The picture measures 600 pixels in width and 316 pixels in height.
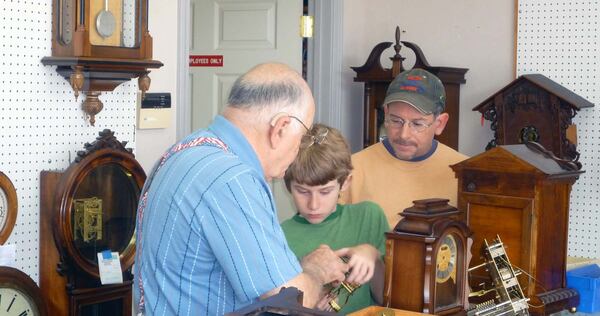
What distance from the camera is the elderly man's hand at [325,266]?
220cm

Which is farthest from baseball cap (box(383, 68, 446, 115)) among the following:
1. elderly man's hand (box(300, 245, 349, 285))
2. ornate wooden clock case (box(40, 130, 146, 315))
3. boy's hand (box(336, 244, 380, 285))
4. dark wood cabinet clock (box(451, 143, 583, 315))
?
elderly man's hand (box(300, 245, 349, 285))

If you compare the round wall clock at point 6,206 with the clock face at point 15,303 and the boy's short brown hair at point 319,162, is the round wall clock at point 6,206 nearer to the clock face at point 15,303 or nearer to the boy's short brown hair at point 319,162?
the clock face at point 15,303

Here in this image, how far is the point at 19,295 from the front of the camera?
9.79 feet

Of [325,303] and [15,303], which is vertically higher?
[325,303]

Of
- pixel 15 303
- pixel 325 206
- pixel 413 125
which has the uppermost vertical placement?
pixel 413 125

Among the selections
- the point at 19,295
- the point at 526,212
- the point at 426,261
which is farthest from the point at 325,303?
the point at 19,295

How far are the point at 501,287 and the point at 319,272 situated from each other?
64 cm

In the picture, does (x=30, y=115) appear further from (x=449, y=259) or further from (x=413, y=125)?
(x=449, y=259)

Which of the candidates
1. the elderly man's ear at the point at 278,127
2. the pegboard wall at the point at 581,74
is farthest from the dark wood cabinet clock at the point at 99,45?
the pegboard wall at the point at 581,74

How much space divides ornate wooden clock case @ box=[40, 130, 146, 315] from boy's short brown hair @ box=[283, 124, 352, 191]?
0.86 m

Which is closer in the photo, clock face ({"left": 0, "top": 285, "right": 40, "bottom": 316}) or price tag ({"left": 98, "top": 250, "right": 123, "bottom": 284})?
clock face ({"left": 0, "top": 285, "right": 40, "bottom": 316})

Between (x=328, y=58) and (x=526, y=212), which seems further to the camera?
(x=328, y=58)

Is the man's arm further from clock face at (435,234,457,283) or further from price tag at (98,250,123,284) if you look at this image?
price tag at (98,250,123,284)

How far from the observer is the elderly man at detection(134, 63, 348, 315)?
6.15 feet
